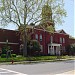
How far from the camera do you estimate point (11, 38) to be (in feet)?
177

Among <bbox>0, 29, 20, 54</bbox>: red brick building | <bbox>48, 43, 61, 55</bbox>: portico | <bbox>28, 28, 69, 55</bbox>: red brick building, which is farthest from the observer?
<bbox>48, 43, 61, 55</bbox>: portico

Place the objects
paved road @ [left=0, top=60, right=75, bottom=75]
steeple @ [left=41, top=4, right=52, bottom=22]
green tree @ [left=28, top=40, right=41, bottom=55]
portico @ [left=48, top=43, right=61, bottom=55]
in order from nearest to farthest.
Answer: paved road @ [left=0, top=60, right=75, bottom=75] < steeple @ [left=41, top=4, right=52, bottom=22] < green tree @ [left=28, top=40, right=41, bottom=55] < portico @ [left=48, top=43, right=61, bottom=55]

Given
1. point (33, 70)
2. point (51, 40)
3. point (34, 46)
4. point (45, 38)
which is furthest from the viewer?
point (51, 40)

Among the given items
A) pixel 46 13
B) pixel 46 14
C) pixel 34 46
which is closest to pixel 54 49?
pixel 34 46

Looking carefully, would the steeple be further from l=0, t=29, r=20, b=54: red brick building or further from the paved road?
the paved road

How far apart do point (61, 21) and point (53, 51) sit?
1464cm

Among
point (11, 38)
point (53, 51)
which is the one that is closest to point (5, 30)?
point (11, 38)

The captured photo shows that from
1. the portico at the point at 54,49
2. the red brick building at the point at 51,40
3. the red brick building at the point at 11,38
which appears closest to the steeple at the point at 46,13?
the red brick building at the point at 51,40

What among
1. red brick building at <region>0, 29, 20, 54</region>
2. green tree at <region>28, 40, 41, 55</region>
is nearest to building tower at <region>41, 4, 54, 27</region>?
green tree at <region>28, 40, 41, 55</region>

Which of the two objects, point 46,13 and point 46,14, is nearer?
point 46,13

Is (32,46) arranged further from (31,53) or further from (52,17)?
(52,17)

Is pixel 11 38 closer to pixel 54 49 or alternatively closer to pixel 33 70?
pixel 54 49

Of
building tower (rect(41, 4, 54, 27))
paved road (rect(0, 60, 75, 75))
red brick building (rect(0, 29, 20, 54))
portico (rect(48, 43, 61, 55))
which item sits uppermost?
building tower (rect(41, 4, 54, 27))

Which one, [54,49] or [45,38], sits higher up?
[45,38]
